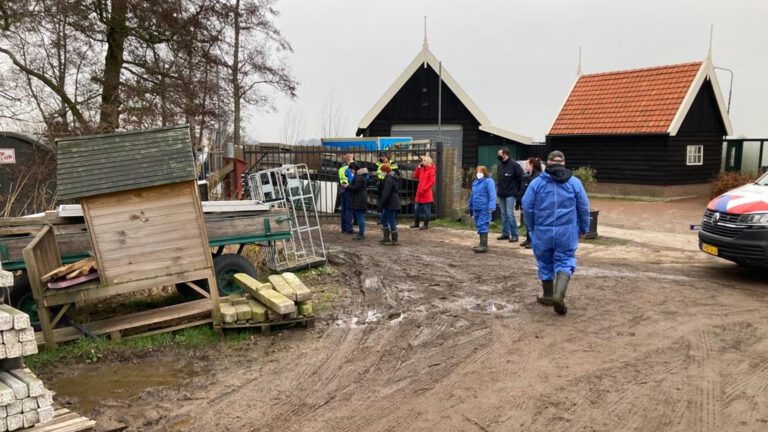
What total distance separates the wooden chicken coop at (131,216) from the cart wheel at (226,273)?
4.26ft

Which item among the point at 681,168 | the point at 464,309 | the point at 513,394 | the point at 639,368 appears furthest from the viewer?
the point at 681,168

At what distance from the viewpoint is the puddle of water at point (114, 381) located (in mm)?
4559

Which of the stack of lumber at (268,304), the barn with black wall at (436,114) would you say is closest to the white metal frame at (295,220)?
the stack of lumber at (268,304)

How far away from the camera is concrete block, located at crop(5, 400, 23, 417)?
129 inches

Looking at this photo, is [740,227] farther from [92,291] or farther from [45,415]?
[45,415]

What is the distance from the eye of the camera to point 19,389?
3.32 m

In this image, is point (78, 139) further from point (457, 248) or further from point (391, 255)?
point (457, 248)

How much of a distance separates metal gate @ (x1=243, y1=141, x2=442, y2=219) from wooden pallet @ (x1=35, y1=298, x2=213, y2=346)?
7.98m

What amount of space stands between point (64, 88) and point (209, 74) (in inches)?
124

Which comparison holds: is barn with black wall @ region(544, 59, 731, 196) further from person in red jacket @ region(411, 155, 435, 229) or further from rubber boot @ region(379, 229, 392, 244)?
rubber boot @ region(379, 229, 392, 244)

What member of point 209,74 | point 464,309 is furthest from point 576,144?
point 464,309

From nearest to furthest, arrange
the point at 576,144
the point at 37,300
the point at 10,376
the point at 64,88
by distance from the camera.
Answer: the point at 10,376 → the point at 37,300 → the point at 64,88 → the point at 576,144

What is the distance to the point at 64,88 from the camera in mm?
12062

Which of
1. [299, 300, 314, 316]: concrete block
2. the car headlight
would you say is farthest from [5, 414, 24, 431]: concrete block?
the car headlight
